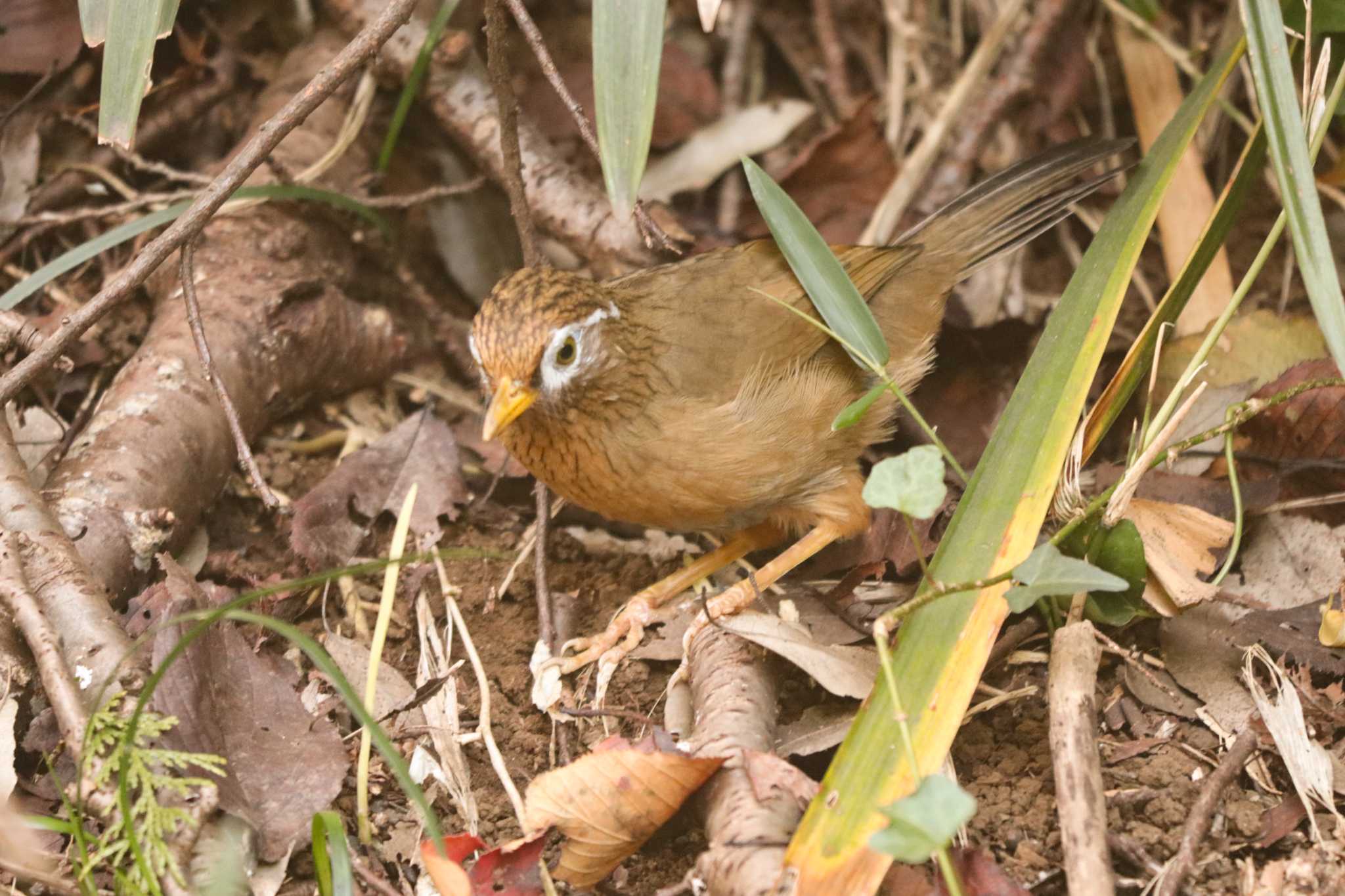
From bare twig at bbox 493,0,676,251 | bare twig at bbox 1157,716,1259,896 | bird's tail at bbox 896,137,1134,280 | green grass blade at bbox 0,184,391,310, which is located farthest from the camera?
bird's tail at bbox 896,137,1134,280

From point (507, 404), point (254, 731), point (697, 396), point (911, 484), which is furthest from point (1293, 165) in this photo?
point (254, 731)

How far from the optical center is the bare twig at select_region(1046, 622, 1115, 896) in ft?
8.36

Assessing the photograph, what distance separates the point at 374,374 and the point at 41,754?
6.85 feet

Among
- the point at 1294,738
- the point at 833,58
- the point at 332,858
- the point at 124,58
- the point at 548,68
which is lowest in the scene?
the point at 1294,738

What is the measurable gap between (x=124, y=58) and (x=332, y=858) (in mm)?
2057

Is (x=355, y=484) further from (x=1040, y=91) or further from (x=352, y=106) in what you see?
(x=1040, y=91)

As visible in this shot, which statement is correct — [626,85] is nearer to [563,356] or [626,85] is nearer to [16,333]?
[563,356]

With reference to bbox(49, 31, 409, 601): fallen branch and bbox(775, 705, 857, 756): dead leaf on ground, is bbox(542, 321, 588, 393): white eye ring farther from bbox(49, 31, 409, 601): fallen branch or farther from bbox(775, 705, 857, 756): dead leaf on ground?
bbox(775, 705, 857, 756): dead leaf on ground

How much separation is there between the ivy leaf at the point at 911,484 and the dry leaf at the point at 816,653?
0.61 meters

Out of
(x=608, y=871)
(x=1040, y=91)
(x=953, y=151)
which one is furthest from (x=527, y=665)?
(x=1040, y=91)

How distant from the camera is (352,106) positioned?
196 inches

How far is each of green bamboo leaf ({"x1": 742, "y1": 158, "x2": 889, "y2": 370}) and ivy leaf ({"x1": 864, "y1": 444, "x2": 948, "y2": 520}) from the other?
0.75m

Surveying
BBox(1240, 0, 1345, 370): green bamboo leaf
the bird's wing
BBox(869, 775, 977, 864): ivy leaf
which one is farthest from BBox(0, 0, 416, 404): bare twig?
BBox(869, 775, 977, 864): ivy leaf

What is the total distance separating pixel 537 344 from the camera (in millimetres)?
3396
